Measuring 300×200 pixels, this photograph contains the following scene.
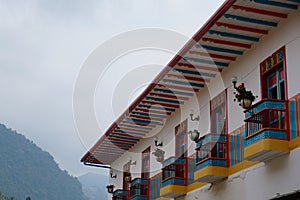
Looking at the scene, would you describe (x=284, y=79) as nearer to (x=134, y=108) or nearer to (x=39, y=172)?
(x=134, y=108)

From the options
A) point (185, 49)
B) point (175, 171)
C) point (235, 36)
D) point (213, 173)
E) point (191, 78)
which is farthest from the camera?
point (175, 171)

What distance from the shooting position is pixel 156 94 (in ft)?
48.9

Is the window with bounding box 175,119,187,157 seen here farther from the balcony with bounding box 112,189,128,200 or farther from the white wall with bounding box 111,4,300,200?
the balcony with bounding box 112,189,128,200

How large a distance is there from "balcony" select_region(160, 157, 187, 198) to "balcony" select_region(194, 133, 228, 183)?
1576 millimetres

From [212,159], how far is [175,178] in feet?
7.72

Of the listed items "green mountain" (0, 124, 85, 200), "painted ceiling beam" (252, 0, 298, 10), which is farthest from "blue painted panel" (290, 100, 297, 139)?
"green mountain" (0, 124, 85, 200)

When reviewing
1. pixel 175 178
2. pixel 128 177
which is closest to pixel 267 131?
pixel 175 178

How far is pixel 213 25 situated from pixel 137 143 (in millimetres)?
9197

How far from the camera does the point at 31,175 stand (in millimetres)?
87312

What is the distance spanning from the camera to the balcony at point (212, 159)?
457 inches

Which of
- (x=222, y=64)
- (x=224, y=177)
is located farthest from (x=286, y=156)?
(x=222, y=64)

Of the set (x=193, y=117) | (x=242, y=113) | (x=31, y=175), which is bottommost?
(x=242, y=113)

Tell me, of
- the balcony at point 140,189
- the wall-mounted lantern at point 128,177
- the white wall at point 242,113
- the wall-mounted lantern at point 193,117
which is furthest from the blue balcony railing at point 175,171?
the wall-mounted lantern at point 128,177

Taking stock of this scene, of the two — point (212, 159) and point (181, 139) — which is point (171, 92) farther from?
point (212, 159)
